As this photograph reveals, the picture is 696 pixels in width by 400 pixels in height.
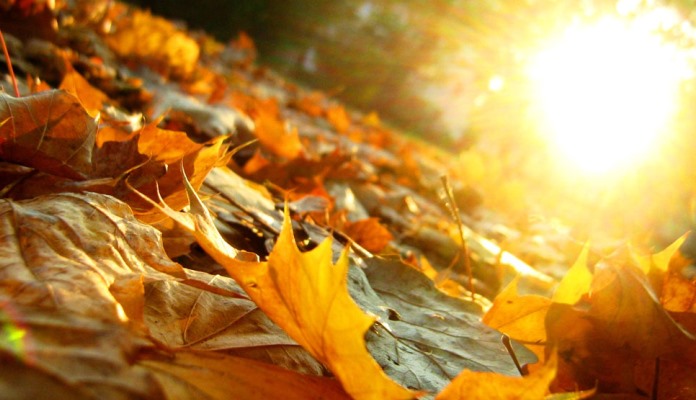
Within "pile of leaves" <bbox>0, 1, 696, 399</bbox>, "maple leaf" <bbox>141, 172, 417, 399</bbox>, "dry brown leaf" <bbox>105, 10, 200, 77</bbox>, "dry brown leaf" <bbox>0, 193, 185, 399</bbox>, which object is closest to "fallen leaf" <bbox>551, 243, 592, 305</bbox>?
"pile of leaves" <bbox>0, 1, 696, 399</bbox>

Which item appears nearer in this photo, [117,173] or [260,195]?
[117,173]

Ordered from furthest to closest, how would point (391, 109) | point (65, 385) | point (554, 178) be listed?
point (391, 109)
point (554, 178)
point (65, 385)

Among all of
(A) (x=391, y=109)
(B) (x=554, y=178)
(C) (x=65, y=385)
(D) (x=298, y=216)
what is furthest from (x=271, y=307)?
(A) (x=391, y=109)

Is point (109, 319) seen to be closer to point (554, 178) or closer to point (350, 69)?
point (554, 178)

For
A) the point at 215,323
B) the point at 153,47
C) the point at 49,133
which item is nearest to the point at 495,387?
the point at 215,323

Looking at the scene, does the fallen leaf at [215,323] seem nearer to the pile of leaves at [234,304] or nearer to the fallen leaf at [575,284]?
the pile of leaves at [234,304]

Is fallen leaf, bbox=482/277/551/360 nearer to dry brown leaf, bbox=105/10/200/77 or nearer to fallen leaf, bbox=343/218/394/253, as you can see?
fallen leaf, bbox=343/218/394/253

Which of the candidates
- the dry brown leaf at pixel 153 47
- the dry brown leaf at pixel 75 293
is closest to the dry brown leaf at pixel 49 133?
the dry brown leaf at pixel 75 293

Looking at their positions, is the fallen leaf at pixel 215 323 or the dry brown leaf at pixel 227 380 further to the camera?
the fallen leaf at pixel 215 323

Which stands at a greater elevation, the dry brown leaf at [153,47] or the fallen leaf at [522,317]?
the fallen leaf at [522,317]
